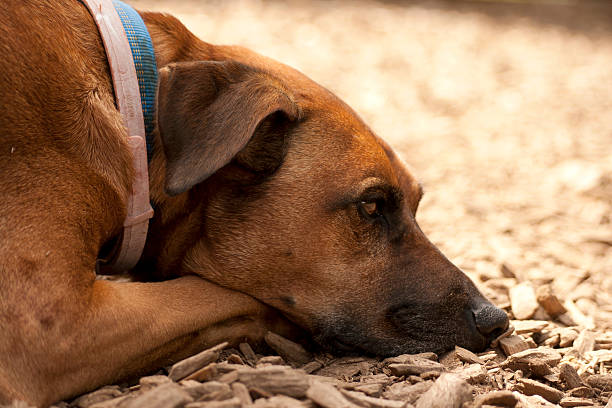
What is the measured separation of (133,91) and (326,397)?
57.1 inches

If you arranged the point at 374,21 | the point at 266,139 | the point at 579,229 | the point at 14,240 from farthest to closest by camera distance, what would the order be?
1. the point at 374,21
2. the point at 579,229
3. the point at 266,139
4. the point at 14,240

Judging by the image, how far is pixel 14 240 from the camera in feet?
8.54

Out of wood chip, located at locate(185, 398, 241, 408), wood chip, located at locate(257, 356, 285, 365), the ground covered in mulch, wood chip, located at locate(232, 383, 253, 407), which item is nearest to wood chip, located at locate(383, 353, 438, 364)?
the ground covered in mulch

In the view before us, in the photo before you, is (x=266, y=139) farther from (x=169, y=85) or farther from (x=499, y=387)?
(x=499, y=387)

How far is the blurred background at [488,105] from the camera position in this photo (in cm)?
501

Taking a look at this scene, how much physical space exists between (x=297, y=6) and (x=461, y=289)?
9.02 metres

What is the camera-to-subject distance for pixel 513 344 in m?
3.31

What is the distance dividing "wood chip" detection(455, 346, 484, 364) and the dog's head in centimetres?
6

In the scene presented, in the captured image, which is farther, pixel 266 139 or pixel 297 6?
pixel 297 6

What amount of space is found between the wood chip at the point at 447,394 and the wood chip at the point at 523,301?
4.43 ft

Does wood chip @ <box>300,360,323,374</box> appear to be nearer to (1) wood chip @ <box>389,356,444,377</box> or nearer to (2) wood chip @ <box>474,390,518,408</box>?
(1) wood chip @ <box>389,356,444,377</box>

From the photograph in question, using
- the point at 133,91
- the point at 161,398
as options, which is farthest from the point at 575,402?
the point at 133,91

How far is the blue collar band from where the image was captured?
3.04 metres

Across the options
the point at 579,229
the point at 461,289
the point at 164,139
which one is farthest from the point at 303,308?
the point at 579,229
